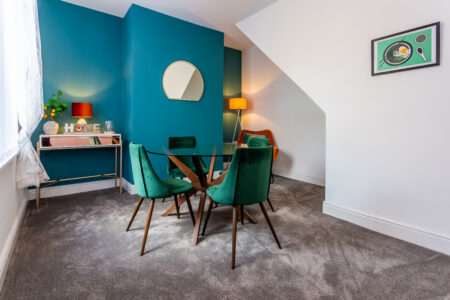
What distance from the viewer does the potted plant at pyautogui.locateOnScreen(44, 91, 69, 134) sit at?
3086mm

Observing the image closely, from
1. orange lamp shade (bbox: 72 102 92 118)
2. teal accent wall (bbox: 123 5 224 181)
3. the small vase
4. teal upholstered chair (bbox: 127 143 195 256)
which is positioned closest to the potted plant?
the small vase

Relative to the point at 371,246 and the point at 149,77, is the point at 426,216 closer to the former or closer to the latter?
the point at 371,246

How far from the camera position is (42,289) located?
1435 mm

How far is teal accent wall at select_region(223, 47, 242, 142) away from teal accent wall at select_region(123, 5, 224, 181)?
0.93 metres

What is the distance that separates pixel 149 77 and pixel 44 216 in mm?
2286

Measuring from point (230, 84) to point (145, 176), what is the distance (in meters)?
3.89

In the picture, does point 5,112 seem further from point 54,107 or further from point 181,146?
point 181,146

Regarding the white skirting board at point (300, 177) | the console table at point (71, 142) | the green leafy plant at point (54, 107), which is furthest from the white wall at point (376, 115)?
the green leafy plant at point (54, 107)

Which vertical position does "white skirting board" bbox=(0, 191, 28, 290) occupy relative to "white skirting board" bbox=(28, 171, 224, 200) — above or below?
below

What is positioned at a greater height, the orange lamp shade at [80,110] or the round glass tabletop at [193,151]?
the orange lamp shade at [80,110]


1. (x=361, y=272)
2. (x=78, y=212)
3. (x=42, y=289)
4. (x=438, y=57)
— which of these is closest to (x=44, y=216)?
(x=78, y=212)

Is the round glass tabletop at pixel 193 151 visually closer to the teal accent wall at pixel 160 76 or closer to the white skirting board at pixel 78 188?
the teal accent wall at pixel 160 76

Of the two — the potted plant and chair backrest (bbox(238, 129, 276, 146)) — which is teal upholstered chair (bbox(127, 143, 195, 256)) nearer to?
the potted plant

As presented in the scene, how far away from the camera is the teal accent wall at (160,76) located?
345 cm
